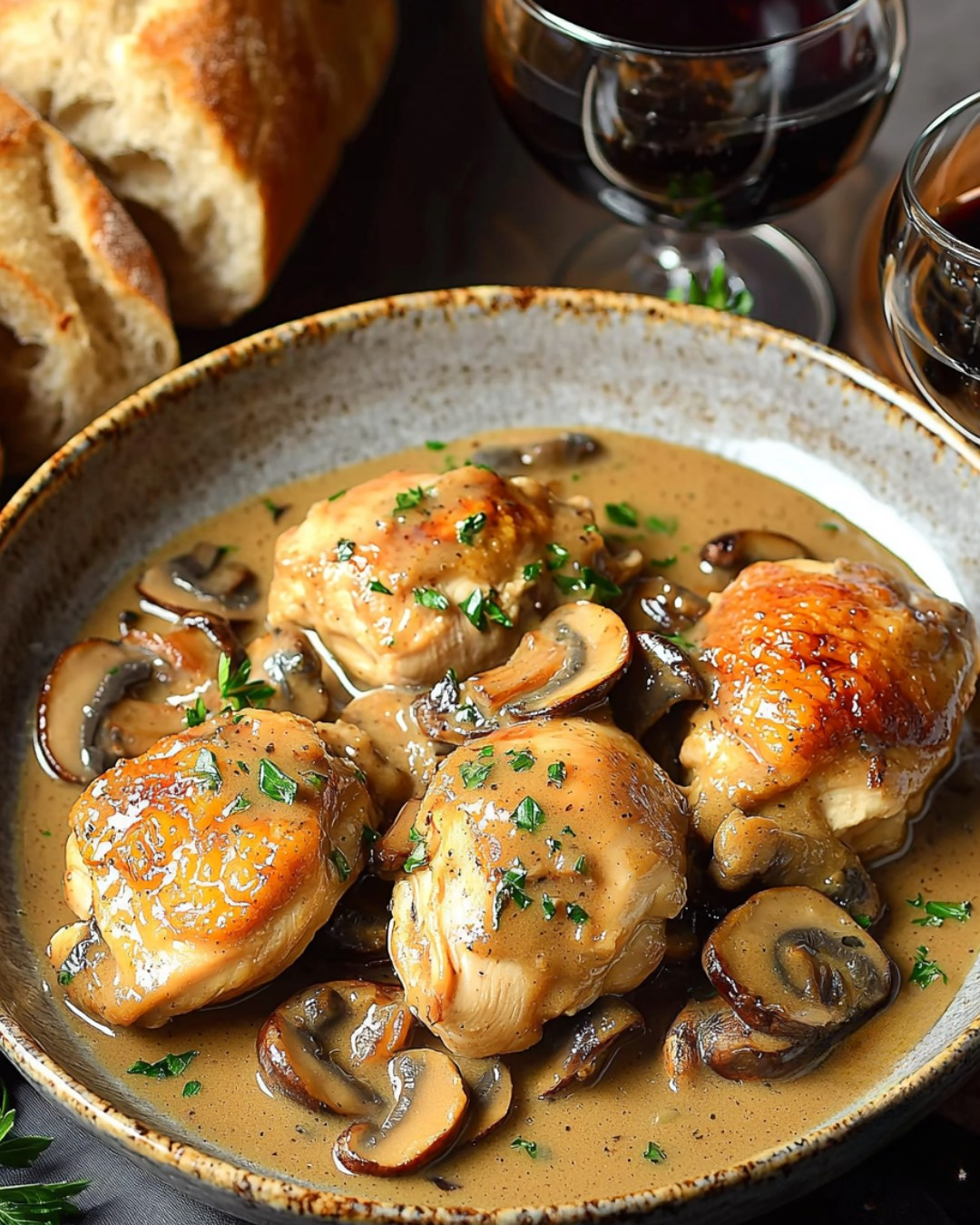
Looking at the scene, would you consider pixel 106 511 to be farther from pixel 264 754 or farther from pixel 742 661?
pixel 742 661

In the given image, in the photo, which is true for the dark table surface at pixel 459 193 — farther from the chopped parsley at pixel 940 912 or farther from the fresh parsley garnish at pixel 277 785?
the chopped parsley at pixel 940 912

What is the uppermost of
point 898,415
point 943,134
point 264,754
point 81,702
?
point 943,134

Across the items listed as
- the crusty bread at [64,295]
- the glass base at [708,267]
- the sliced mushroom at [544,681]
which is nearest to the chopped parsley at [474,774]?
the sliced mushroom at [544,681]

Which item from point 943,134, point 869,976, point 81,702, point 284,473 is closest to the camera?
point 869,976

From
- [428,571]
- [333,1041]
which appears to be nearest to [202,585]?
[428,571]

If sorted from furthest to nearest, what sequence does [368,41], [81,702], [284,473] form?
[368,41] → [284,473] → [81,702]

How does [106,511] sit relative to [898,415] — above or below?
below

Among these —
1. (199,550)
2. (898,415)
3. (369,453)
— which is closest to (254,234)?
(369,453)

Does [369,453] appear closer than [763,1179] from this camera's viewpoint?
No
